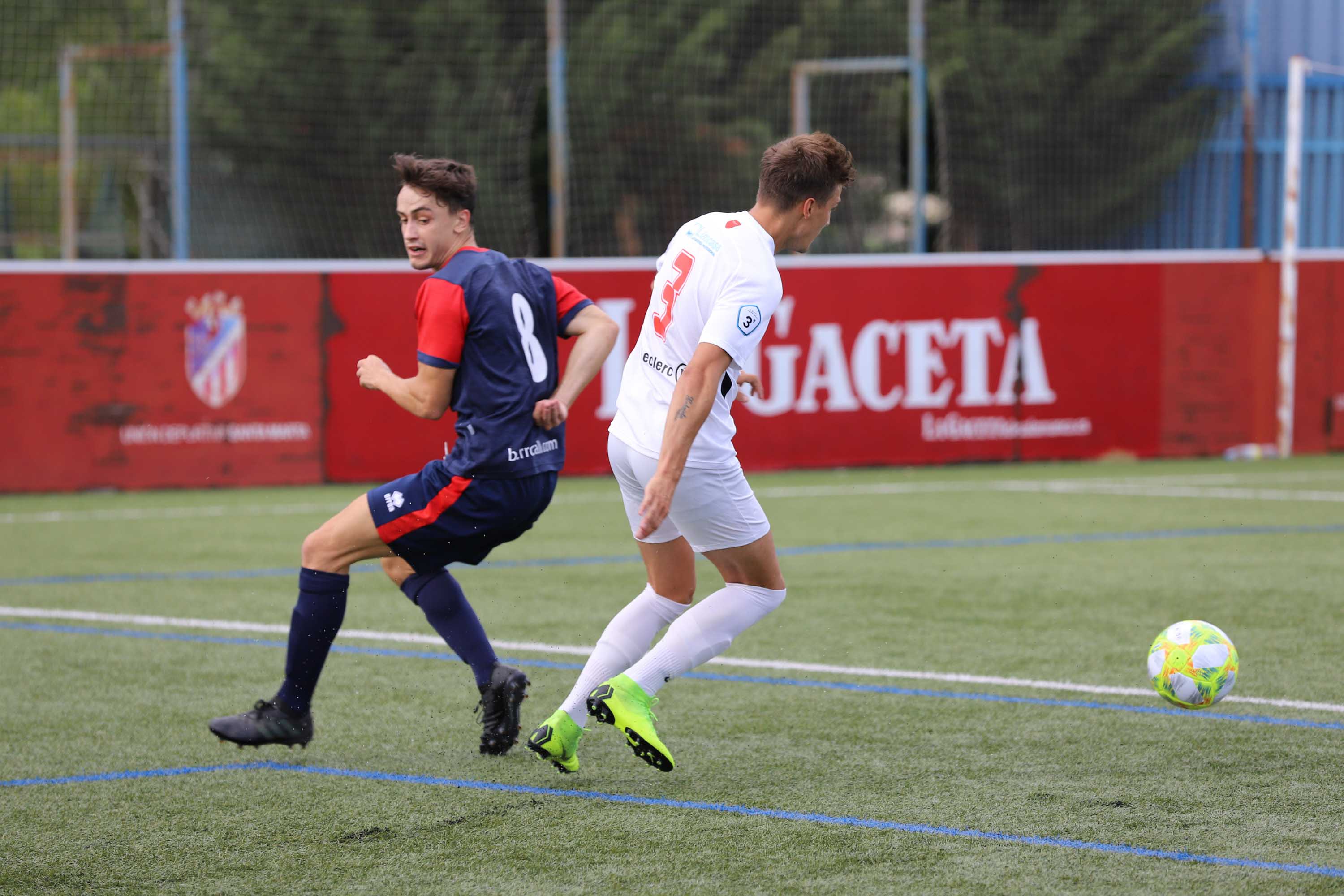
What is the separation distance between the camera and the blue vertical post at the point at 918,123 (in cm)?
1648

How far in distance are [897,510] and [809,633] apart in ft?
15.6

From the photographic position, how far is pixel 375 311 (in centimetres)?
1391

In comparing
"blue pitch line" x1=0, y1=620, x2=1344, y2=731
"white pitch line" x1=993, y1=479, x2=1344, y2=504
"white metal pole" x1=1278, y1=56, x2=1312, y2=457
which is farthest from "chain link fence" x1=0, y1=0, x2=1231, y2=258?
"blue pitch line" x1=0, y1=620, x2=1344, y2=731

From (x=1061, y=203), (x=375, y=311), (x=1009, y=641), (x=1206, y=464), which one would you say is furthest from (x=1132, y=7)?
(x=1009, y=641)

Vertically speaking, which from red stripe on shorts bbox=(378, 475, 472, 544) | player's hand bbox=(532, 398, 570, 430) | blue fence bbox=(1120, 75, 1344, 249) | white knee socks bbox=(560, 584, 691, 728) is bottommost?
white knee socks bbox=(560, 584, 691, 728)

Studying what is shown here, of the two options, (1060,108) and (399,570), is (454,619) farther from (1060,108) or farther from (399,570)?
(1060,108)

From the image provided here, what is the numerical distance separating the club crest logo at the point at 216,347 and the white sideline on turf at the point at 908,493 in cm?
129

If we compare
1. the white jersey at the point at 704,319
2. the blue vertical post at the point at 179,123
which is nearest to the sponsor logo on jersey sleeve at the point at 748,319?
the white jersey at the point at 704,319

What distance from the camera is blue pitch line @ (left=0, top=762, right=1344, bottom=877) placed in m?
4.02

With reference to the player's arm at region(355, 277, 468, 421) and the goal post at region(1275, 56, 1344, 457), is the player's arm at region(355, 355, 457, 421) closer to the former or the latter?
the player's arm at region(355, 277, 468, 421)

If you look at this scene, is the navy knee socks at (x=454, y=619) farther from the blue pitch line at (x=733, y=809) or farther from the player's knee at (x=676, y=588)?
the player's knee at (x=676, y=588)

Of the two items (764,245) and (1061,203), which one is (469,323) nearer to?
(764,245)

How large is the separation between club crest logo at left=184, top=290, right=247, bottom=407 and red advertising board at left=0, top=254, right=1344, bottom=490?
2cm

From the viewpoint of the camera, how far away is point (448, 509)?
16.5 ft
